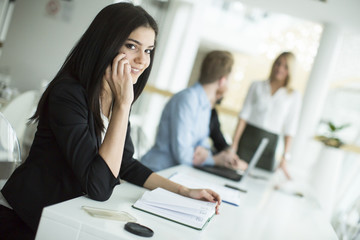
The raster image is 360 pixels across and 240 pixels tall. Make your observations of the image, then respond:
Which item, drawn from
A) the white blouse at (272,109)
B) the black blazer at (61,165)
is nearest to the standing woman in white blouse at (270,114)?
the white blouse at (272,109)

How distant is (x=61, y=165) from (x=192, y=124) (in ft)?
4.07

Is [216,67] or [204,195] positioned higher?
[216,67]

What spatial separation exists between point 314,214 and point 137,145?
4.07 ft

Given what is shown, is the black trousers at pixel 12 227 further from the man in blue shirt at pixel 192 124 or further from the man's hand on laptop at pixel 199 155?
the man's hand on laptop at pixel 199 155

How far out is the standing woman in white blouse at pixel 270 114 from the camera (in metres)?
2.84

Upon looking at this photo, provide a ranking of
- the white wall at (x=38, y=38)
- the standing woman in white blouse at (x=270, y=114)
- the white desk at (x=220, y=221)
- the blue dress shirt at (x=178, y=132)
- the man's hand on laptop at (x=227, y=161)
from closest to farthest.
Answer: the white desk at (x=220, y=221) < the blue dress shirt at (x=178, y=132) < the man's hand on laptop at (x=227, y=161) < the white wall at (x=38, y=38) < the standing woman in white blouse at (x=270, y=114)

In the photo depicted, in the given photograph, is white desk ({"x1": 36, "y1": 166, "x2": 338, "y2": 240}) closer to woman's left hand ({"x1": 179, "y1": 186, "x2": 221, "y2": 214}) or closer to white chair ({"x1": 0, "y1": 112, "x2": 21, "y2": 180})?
woman's left hand ({"x1": 179, "y1": 186, "x2": 221, "y2": 214})

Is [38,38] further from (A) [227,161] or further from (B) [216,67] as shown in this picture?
(A) [227,161]

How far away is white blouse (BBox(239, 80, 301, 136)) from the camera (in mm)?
2889

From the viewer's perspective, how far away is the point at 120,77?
112 centimetres

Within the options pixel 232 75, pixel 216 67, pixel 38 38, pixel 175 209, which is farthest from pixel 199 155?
pixel 232 75

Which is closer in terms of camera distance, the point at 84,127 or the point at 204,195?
the point at 84,127

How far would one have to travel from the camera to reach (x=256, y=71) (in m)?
11.6

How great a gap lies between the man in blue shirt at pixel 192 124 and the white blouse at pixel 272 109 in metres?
0.61
